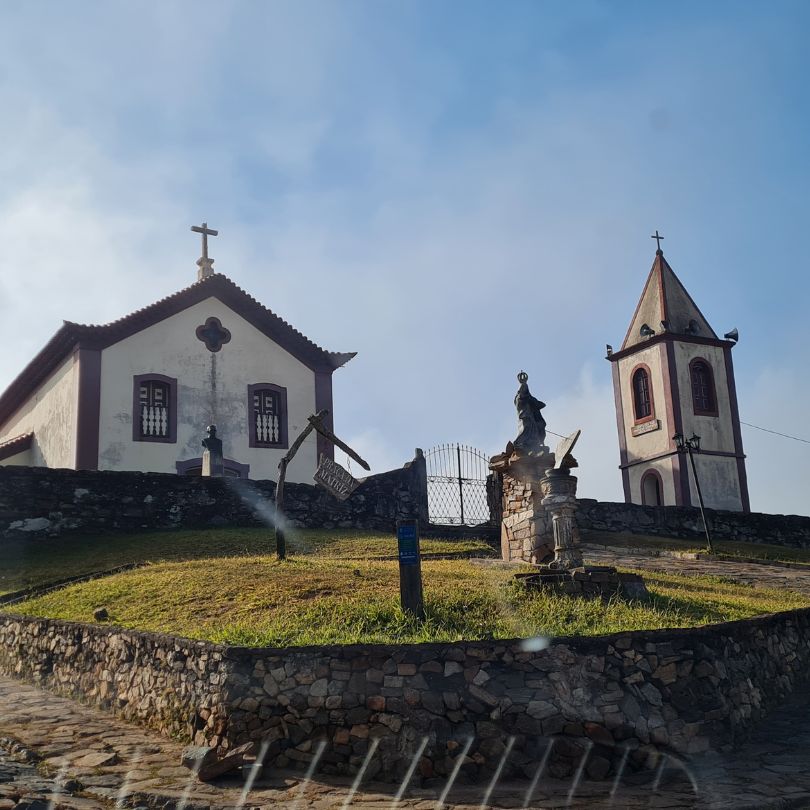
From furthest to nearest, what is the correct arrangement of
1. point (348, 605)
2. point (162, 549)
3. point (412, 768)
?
point (162, 549), point (348, 605), point (412, 768)

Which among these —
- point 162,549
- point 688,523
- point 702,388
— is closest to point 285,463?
point 162,549

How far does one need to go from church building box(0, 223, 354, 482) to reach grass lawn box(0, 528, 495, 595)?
5.96 metres

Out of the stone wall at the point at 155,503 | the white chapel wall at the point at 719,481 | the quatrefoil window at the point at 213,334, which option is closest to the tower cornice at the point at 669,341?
the white chapel wall at the point at 719,481

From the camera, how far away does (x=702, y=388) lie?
3378 cm

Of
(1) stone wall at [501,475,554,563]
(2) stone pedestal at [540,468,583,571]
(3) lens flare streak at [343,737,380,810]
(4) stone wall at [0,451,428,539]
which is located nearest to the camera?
(3) lens flare streak at [343,737,380,810]

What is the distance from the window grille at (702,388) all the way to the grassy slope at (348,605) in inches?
854

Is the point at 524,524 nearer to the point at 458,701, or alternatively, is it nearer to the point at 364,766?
the point at 458,701

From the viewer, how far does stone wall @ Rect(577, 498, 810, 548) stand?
23.2m

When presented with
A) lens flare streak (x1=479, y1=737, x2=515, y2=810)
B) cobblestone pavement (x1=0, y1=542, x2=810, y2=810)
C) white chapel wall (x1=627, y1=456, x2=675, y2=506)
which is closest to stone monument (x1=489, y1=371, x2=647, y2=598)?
cobblestone pavement (x1=0, y1=542, x2=810, y2=810)

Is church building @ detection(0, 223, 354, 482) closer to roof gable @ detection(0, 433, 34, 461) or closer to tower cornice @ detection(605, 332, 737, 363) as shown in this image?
roof gable @ detection(0, 433, 34, 461)

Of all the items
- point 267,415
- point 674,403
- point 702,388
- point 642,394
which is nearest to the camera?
point 267,415

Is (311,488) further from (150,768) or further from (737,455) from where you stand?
(737,455)

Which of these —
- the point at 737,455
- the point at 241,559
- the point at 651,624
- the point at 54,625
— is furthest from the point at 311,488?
the point at 737,455

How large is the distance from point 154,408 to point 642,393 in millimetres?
18848
